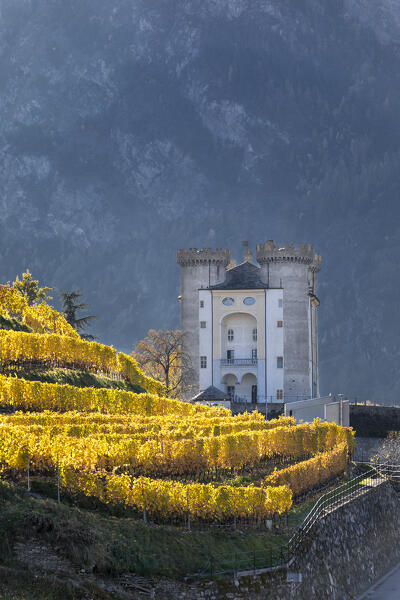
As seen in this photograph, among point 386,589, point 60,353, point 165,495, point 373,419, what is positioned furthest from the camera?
point 373,419

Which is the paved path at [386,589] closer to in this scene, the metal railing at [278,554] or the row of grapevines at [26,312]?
the metal railing at [278,554]

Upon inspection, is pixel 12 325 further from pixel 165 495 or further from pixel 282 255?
pixel 282 255

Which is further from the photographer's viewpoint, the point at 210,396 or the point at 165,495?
the point at 210,396

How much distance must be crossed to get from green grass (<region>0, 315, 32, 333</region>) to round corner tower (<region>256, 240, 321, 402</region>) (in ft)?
153

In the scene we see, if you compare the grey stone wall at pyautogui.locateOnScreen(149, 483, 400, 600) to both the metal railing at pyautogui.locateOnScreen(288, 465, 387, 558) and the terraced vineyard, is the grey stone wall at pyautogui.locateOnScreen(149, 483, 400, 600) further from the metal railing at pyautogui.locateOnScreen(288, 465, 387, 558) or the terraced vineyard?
the terraced vineyard

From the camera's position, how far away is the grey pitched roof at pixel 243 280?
97562mm

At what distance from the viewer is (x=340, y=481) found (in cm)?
→ 4434

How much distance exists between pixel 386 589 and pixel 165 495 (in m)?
14.9

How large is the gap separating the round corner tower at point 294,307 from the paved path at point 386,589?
177ft

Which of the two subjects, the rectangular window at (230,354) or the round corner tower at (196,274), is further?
the round corner tower at (196,274)

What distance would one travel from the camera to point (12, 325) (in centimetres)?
5156

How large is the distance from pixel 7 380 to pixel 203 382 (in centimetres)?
5888

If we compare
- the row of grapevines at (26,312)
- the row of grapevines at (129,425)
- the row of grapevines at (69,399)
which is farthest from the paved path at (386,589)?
the row of grapevines at (26,312)

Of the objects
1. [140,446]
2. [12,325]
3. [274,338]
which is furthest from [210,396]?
[140,446]
